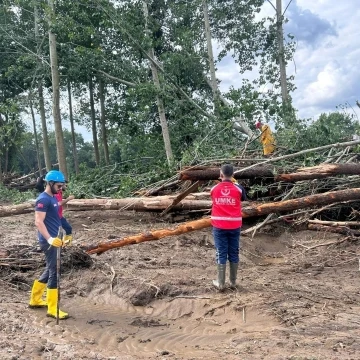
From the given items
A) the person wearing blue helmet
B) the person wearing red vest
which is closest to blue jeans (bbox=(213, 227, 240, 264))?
the person wearing red vest

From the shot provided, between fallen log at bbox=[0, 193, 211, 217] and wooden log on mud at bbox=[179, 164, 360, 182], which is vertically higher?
wooden log on mud at bbox=[179, 164, 360, 182]

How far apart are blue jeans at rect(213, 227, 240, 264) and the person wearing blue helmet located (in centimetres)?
193

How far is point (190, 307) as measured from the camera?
5227mm

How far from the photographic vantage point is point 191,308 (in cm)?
521

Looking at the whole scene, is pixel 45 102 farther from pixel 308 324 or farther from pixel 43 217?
pixel 308 324

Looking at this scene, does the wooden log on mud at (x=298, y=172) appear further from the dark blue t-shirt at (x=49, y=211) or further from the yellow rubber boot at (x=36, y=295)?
the yellow rubber boot at (x=36, y=295)

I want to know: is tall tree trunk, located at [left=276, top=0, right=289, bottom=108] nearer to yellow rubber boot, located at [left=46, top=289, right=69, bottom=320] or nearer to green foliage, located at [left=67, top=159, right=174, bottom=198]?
green foliage, located at [left=67, top=159, right=174, bottom=198]

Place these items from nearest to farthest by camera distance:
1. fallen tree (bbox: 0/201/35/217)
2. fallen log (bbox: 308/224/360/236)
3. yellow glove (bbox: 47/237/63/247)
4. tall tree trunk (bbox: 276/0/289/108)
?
yellow glove (bbox: 47/237/63/247) → fallen log (bbox: 308/224/360/236) → fallen tree (bbox: 0/201/35/217) → tall tree trunk (bbox: 276/0/289/108)

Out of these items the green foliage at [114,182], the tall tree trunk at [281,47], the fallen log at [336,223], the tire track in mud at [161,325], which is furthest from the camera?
the tall tree trunk at [281,47]

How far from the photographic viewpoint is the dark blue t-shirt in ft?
16.7

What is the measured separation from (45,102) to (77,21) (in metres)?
7.84

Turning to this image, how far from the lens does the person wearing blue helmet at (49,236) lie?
5.03 m

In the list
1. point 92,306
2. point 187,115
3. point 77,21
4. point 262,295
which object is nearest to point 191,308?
point 262,295

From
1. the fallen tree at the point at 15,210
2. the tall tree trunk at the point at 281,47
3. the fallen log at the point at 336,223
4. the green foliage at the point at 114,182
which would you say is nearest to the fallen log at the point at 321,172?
the fallen log at the point at 336,223
